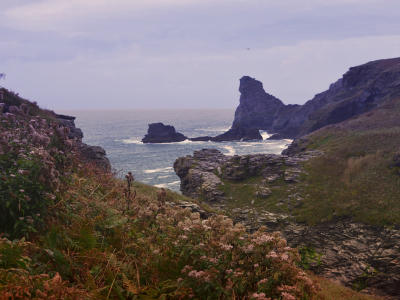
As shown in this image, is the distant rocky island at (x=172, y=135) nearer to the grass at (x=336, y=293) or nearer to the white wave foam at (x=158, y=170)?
the white wave foam at (x=158, y=170)

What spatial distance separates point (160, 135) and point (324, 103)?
8089 centimetres

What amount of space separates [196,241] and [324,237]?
52.3 feet

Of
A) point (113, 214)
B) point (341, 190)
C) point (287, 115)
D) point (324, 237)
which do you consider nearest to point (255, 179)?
point (341, 190)

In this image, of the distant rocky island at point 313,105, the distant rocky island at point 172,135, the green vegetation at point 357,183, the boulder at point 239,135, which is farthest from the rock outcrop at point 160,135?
the green vegetation at point 357,183

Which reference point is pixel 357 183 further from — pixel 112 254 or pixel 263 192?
pixel 112 254

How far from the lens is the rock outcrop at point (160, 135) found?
4582 inches

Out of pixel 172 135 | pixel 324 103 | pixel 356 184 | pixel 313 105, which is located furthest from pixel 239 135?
pixel 356 184

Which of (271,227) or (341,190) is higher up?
(341,190)

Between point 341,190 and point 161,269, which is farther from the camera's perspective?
point 341,190

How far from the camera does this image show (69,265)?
14.5 ft

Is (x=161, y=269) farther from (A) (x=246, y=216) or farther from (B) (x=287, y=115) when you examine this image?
(B) (x=287, y=115)

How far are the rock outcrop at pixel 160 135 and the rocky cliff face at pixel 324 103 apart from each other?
61.7 ft

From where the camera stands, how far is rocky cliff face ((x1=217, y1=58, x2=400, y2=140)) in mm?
86350

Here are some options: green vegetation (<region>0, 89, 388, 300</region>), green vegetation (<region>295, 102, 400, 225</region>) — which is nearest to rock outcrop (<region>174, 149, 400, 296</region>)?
green vegetation (<region>295, 102, 400, 225</region>)
